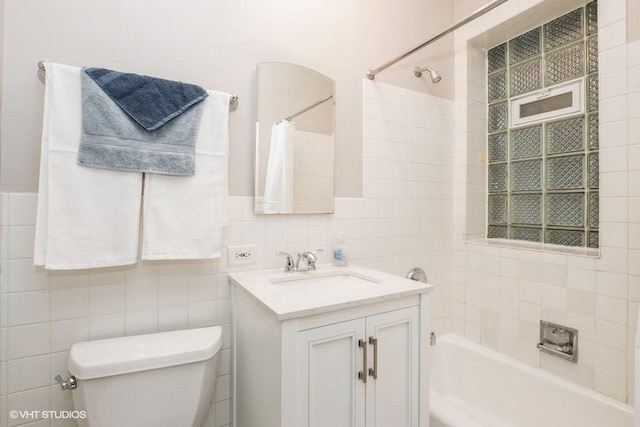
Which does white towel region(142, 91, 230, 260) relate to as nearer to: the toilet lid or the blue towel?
the blue towel

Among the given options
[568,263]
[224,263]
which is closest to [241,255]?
[224,263]

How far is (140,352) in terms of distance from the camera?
40.9 inches

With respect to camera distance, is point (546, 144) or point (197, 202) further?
point (546, 144)

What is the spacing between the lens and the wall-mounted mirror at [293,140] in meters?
1.45

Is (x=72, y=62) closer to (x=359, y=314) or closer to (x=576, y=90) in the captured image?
(x=359, y=314)

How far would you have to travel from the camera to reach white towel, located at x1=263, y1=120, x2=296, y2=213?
147 cm

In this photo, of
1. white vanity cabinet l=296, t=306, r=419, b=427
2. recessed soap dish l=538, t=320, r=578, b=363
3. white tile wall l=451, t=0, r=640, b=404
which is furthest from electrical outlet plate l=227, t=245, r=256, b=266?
recessed soap dish l=538, t=320, r=578, b=363

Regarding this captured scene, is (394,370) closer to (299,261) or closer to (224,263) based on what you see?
(299,261)

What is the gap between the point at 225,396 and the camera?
139 cm

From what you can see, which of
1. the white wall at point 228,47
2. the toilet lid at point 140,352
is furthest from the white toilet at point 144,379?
the white wall at point 228,47

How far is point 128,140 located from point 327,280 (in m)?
0.96

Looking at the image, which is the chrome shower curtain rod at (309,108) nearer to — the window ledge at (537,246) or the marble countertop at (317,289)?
the marble countertop at (317,289)

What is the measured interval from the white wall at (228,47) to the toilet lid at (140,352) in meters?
0.58

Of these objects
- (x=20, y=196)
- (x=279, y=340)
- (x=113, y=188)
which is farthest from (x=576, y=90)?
(x=20, y=196)
